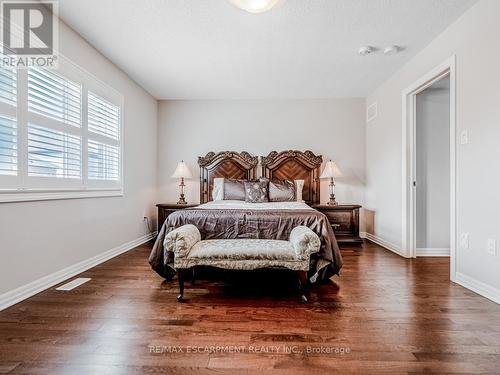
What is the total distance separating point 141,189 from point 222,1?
3125 millimetres

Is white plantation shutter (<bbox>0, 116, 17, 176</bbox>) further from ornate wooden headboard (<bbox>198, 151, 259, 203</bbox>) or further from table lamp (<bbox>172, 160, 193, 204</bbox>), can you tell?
ornate wooden headboard (<bbox>198, 151, 259, 203</bbox>)

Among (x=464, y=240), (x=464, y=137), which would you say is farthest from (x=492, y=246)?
(x=464, y=137)

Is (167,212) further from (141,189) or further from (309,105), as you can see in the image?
(309,105)

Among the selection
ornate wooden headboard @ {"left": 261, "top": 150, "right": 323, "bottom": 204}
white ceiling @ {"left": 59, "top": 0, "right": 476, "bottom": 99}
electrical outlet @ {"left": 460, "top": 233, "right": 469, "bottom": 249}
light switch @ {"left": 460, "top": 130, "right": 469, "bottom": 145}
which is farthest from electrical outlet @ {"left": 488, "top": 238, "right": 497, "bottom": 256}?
ornate wooden headboard @ {"left": 261, "top": 150, "right": 323, "bottom": 204}

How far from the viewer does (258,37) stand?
284cm

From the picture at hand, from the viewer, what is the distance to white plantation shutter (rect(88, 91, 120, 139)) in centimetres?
316

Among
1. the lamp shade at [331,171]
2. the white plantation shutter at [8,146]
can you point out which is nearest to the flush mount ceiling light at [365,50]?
the lamp shade at [331,171]

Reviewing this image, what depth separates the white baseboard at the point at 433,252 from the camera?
11.9ft

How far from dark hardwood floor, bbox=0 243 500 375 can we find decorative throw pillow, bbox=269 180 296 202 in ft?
5.65

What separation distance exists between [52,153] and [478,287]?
4052mm

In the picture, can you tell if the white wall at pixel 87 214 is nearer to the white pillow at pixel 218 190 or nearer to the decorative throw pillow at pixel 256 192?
the white pillow at pixel 218 190

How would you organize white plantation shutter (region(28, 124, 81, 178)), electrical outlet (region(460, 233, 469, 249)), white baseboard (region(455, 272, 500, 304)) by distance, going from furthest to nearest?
electrical outlet (region(460, 233, 469, 249)), white plantation shutter (region(28, 124, 81, 178)), white baseboard (region(455, 272, 500, 304))

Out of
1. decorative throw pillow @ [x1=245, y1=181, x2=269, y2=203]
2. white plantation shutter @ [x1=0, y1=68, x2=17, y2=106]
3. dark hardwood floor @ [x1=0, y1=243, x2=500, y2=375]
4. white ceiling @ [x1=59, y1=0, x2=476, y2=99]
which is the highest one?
white ceiling @ [x1=59, y1=0, x2=476, y2=99]

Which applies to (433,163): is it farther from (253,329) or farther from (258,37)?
(253,329)
